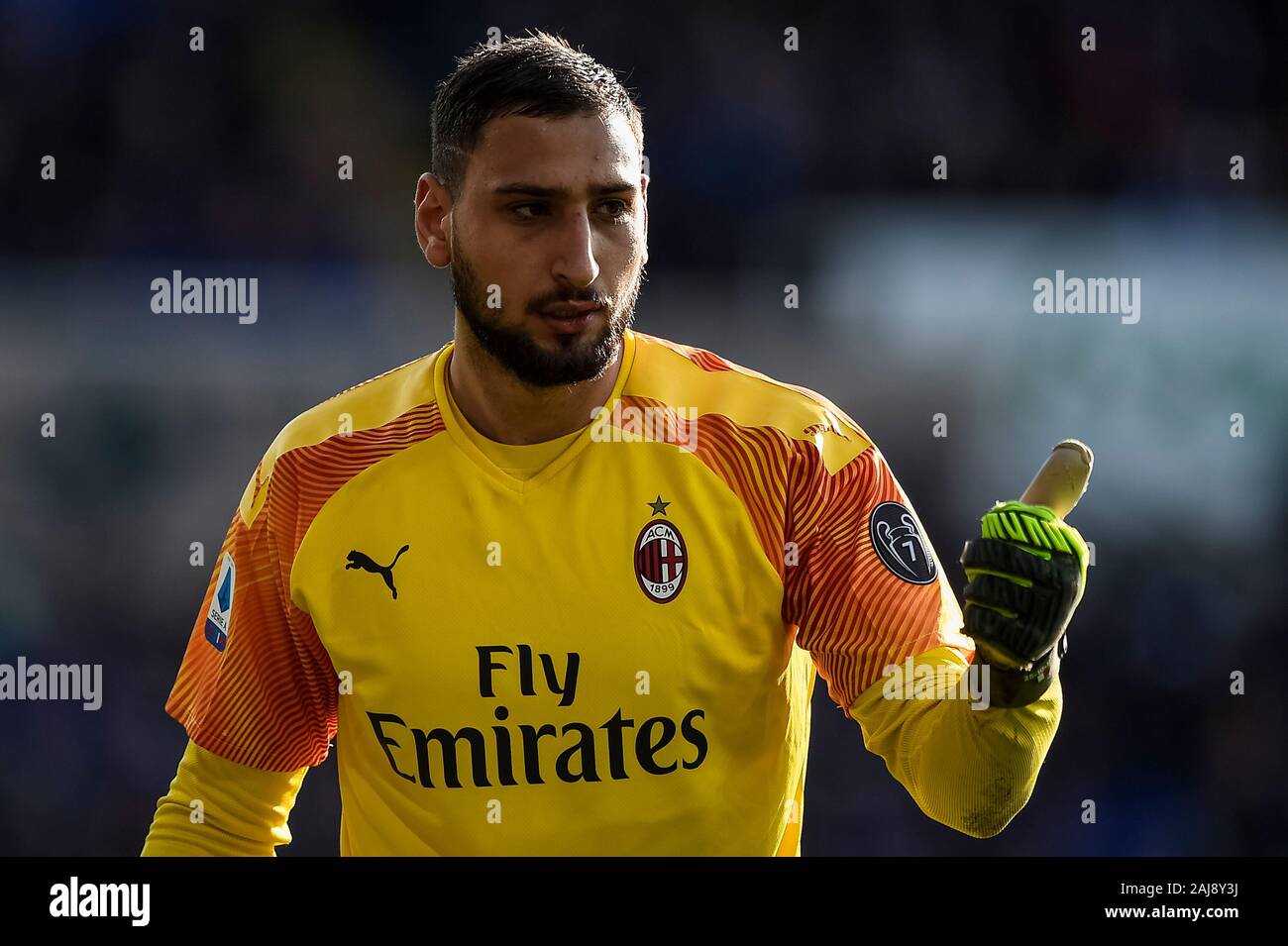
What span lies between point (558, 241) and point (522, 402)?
0.89ft

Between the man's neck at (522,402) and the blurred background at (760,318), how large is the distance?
2565 mm

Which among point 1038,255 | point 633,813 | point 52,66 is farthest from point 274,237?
point 633,813

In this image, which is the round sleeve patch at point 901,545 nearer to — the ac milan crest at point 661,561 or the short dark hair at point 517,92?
the ac milan crest at point 661,561

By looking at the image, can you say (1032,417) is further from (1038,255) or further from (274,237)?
(274,237)

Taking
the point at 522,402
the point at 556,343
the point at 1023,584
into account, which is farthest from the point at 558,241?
the point at 1023,584

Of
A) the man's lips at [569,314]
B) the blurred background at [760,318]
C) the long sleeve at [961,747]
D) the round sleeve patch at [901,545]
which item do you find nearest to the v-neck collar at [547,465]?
the man's lips at [569,314]

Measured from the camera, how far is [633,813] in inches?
77.7

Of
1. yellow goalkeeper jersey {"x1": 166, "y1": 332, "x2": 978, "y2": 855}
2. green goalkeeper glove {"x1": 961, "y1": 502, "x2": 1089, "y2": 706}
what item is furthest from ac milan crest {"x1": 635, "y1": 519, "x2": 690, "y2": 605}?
green goalkeeper glove {"x1": 961, "y1": 502, "x2": 1089, "y2": 706}

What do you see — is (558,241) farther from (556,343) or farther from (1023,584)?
(1023,584)

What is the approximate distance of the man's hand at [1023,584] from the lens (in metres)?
1.64

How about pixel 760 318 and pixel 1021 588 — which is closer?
pixel 1021 588

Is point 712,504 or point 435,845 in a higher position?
point 712,504

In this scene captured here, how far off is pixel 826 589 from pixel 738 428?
29 cm

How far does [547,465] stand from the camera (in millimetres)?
2096
